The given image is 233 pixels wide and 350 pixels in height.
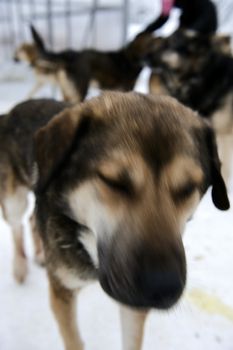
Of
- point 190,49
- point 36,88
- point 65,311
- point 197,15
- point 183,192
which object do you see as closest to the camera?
point 183,192

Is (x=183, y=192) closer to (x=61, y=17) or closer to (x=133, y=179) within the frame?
(x=133, y=179)

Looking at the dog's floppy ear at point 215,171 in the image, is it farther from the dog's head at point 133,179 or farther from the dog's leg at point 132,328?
the dog's leg at point 132,328

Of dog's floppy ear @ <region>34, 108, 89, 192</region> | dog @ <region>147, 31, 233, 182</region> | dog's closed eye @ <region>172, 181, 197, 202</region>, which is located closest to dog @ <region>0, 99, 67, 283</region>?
dog's floppy ear @ <region>34, 108, 89, 192</region>

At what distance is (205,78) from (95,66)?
5.36ft

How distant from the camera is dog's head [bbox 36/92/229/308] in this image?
2.62ft

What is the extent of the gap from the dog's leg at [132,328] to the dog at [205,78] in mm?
1602

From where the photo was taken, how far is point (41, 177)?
3.29ft

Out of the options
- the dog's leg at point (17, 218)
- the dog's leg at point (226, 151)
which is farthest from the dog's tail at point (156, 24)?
the dog's leg at point (17, 218)

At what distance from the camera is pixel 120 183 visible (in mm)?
841

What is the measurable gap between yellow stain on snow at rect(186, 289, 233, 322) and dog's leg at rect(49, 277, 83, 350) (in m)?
0.62

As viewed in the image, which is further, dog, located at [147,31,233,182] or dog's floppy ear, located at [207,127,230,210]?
dog, located at [147,31,233,182]

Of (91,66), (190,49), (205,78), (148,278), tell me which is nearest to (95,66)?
(91,66)

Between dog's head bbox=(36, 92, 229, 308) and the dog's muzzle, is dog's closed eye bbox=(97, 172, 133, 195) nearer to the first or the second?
dog's head bbox=(36, 92, 229, 308)

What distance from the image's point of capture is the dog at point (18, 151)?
1479 mm
